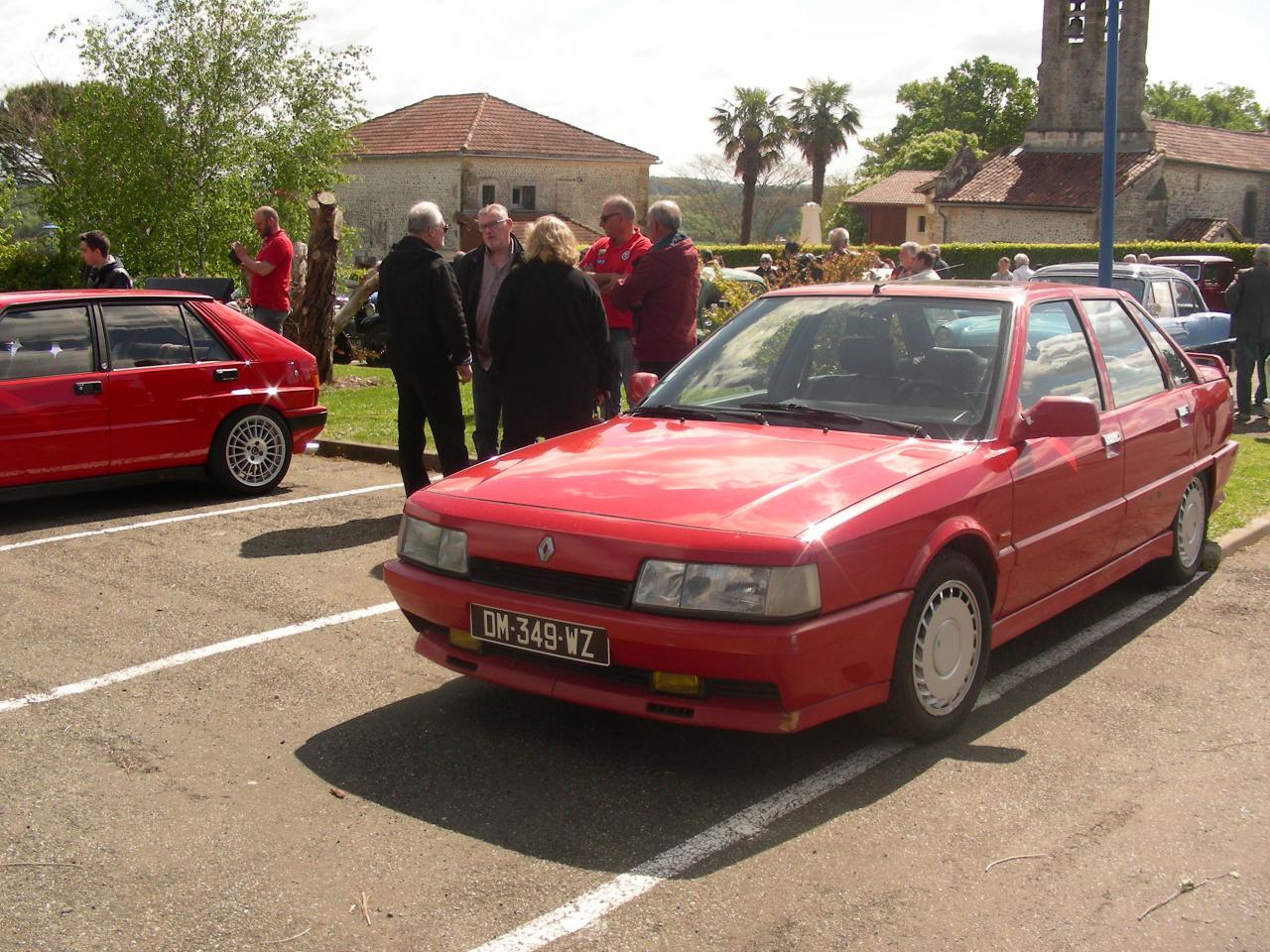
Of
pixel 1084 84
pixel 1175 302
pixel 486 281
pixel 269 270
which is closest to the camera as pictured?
pixel 486 281

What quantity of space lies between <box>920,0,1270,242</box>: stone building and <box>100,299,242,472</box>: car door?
47.5 m

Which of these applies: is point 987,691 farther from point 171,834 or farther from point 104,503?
point 104,503

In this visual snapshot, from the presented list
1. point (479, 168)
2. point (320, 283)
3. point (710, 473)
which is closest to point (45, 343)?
point (710, 473)

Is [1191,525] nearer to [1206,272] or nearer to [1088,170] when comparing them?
[1206,272]

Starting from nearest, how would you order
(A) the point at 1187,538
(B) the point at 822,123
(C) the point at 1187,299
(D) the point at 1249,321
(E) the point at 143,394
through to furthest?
(A) the point at 1187,538, (E) the point at 143,394, (D) the point at 1249,321, (C) the point at 1187,299, (B) the point at 822,123

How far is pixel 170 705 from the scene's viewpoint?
5176 millimetres

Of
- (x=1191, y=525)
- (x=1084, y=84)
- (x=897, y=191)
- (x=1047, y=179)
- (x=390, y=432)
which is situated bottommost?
(x=390, y=432)

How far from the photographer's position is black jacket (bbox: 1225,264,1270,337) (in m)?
14.9

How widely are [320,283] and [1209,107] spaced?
129m

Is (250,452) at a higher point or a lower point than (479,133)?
lower

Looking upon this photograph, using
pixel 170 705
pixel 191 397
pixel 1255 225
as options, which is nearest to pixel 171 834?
pixel 170 705

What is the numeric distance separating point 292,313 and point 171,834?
15.3m

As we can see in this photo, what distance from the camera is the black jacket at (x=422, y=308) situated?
7.81m

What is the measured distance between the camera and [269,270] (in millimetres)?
13258
